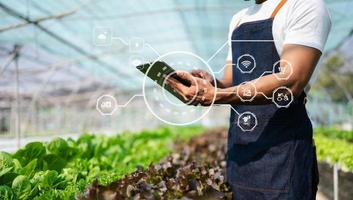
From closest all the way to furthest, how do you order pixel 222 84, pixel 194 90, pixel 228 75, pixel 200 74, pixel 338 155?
pixel 194 90, pixel 200 74, pixel 222 84, pixel 228 75, pixel 338 155

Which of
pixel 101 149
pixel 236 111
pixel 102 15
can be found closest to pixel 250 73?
pixel 236 111

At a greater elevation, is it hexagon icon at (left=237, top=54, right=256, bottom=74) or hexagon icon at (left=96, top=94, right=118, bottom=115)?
hexagon icon at (left=237, top=54, right=256, bottom=74)

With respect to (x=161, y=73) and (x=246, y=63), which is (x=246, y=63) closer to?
(x=246, y=63)

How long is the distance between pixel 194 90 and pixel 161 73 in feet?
0.40

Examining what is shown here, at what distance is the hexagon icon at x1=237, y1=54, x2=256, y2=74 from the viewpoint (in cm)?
202

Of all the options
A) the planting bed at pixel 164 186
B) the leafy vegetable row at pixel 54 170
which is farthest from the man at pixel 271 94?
the leafy vegetable row at pixel 54 170

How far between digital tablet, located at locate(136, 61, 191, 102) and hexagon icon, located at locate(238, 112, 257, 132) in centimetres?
36

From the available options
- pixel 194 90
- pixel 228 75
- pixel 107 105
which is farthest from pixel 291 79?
pixel 107 105

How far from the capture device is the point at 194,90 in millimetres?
1729

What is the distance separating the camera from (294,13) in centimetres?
181

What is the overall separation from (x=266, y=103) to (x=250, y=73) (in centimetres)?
21

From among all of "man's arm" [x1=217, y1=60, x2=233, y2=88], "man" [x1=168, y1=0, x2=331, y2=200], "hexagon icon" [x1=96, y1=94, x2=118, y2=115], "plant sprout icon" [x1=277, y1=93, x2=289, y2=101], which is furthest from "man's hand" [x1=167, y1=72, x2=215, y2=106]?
"man's arm" [x1=217, y1=60, x2=233, y2=88]

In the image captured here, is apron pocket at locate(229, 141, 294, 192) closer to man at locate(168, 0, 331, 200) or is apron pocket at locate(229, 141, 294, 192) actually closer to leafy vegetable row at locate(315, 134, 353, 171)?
man at locate(168, 0, 331, 200)

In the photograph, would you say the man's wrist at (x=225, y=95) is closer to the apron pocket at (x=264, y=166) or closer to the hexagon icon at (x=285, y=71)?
the hexagon icon at (x=285, y=71)
